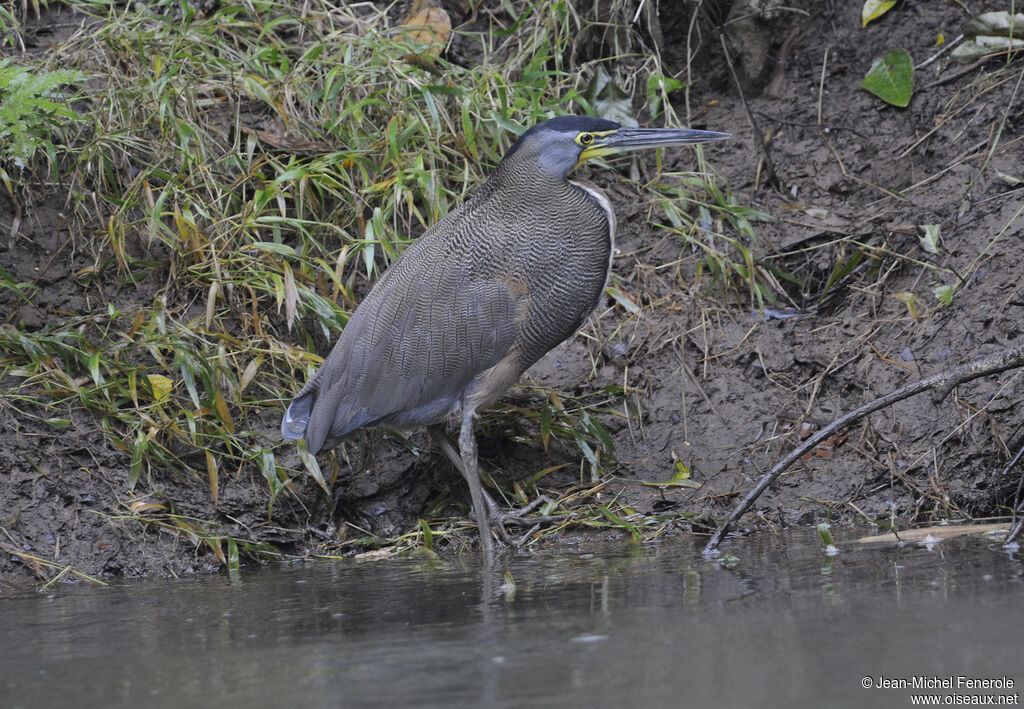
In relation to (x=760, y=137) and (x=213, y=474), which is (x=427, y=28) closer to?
(x=760, y=137)

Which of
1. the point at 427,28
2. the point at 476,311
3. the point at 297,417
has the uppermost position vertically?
the point at 427,28

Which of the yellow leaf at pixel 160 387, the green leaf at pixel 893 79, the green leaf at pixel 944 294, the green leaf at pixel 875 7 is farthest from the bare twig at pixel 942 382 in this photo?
the green leaf at pixel 875 7

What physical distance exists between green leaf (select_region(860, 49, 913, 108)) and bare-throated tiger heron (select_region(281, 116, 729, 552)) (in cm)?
193

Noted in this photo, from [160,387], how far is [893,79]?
166 inches

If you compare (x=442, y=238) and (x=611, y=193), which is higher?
(x=611, y=193)

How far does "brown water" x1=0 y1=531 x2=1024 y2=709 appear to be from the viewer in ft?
7.34

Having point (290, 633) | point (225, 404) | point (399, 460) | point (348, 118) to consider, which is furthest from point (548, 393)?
→ point (290, 633)

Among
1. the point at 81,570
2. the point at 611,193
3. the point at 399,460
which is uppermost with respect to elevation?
the point at 611,193

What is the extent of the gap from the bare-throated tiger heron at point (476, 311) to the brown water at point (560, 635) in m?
0.84

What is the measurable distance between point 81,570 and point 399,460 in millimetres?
1445

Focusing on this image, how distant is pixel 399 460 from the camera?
17.0 ft

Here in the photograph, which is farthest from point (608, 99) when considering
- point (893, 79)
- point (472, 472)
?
point (472, 472)

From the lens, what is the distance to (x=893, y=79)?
619 cm

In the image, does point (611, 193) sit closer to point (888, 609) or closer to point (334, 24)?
point (334, 24)
